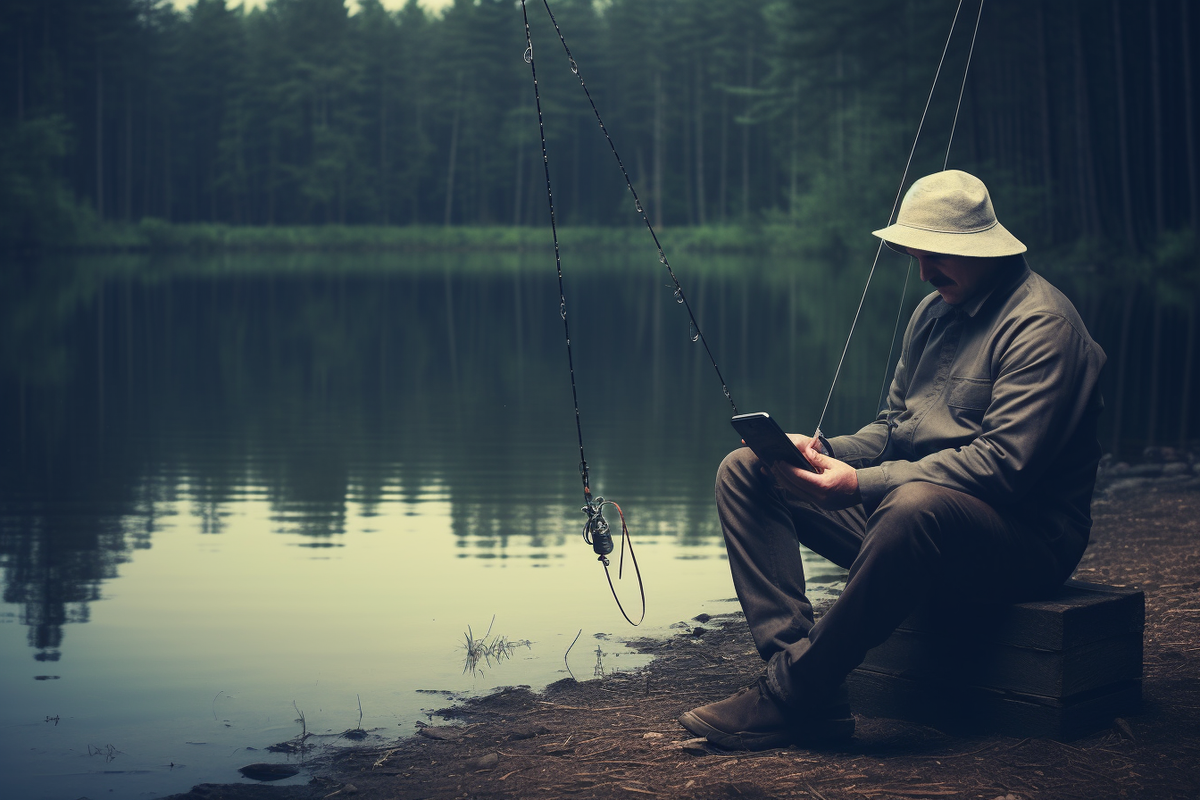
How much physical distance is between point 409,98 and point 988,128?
45647 millimetres

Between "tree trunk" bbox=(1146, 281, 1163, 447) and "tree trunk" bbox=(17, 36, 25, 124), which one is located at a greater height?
"tree trunk" bbox=(17, 36, 25, 124)

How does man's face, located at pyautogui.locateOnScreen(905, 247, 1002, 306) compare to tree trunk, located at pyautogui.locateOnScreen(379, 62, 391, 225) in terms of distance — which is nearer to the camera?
man's face, located at pyautogui.locateOnScreen(905, 247, 1002, 306)

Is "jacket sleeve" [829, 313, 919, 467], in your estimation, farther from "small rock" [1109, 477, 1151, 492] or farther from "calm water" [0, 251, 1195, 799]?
"small rock" [1109, 477, 1151, 492]

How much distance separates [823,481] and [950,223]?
0.79 metres

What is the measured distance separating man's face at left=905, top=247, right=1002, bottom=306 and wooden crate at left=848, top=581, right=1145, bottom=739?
0.86 metres

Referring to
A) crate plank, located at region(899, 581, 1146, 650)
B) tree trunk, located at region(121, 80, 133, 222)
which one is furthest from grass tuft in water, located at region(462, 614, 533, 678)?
tree trunk, located at region(121, 80, 133, 222)

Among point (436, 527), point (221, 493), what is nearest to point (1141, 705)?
point (436, 527)

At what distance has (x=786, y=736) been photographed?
12.2ft

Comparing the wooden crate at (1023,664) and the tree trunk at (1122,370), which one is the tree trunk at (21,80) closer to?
the tree trunk at (1122,370)

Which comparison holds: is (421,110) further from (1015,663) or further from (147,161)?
(1015,663)

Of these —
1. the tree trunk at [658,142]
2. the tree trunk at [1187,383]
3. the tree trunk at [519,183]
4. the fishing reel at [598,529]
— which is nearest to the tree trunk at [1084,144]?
the tree trunk at [1187,383]

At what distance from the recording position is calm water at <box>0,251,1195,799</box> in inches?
191

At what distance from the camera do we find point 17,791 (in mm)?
3969

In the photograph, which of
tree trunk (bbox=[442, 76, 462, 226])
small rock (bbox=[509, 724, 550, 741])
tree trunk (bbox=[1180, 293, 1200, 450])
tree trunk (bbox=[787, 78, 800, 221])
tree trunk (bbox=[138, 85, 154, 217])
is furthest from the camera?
tree trunk (bbox=[442, 76, 462, 226])
